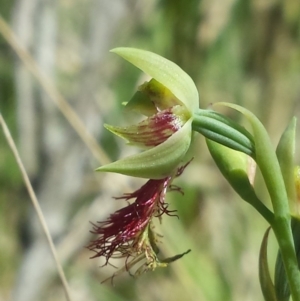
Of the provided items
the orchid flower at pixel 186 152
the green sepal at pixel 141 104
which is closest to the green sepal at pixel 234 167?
the orchid flower at pixel 186 152

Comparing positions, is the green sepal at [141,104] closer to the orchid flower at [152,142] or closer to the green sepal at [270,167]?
the orchid flower at [152,142]

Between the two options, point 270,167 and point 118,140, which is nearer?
point 270,167

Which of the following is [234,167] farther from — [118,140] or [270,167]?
[118,140]

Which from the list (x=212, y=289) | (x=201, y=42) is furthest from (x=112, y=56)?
(x=212, y=289)

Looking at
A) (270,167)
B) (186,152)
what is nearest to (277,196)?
(270,167)

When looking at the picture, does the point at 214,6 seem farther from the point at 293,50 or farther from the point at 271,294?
the point at 271,294

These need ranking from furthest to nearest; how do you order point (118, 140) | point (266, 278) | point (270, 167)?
point (118, 140)
point (266, 278)
point (270, 167)
